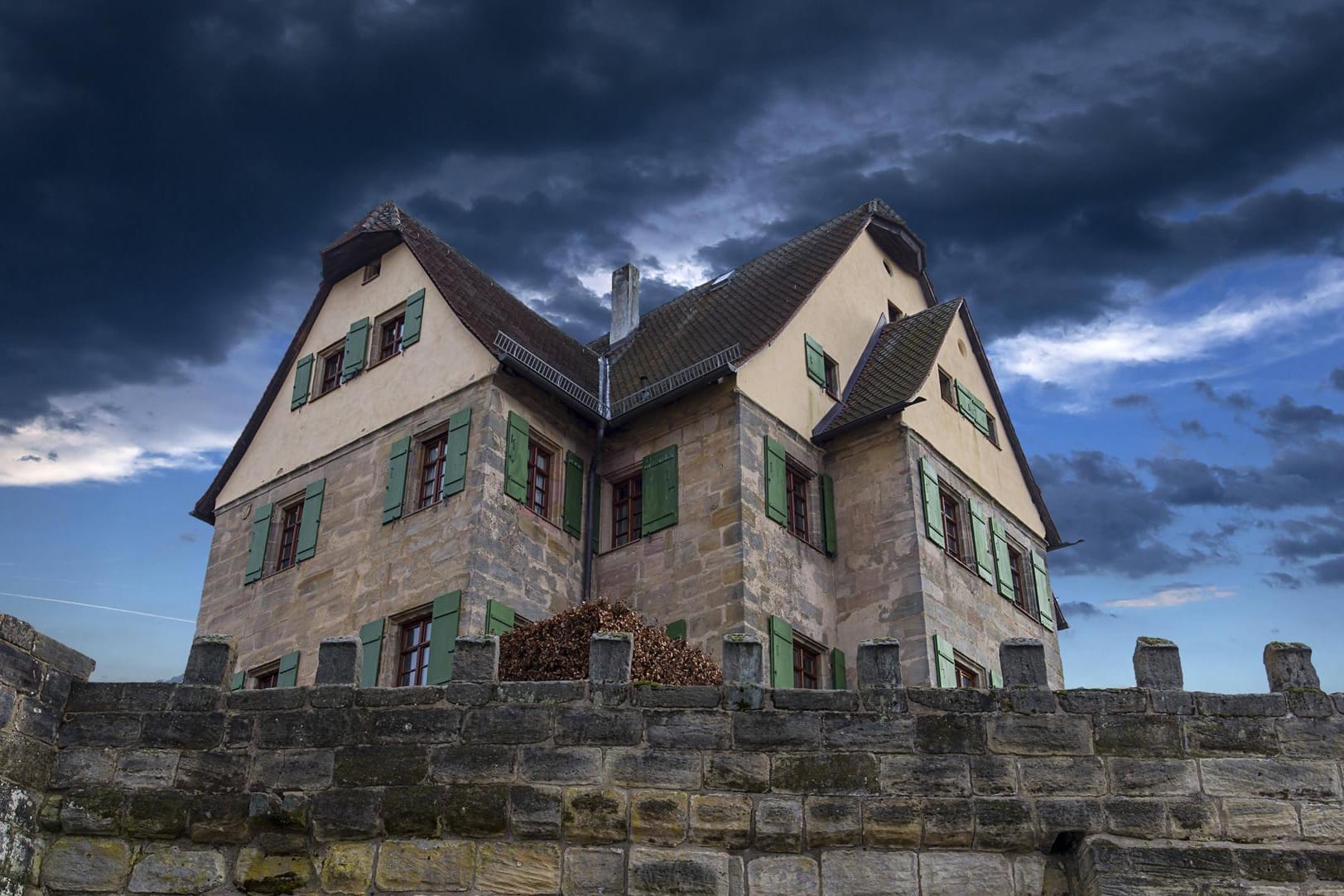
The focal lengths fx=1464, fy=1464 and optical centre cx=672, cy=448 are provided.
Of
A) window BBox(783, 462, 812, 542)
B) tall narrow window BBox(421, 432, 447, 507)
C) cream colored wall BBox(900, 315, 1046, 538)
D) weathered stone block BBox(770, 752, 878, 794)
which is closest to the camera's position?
weathered stone block BBox(770, 752, 878, 794)

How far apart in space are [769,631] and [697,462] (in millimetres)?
2964

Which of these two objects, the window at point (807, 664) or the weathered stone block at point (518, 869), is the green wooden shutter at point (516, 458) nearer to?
the window at point (807, 664)

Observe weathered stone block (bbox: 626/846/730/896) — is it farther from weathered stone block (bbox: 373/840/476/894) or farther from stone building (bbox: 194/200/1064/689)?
stone building (bbox: 194/200/1064/689)

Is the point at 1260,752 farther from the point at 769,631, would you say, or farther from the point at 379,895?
the point at 769,631

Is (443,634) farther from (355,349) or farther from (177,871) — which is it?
(177,871)

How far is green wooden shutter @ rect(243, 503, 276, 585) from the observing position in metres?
23.3

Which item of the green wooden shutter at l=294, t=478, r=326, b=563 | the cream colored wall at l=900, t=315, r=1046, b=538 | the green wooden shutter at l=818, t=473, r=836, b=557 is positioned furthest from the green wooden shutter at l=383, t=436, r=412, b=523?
the cream colored wall at l=900, t=315, r=1046, b=538

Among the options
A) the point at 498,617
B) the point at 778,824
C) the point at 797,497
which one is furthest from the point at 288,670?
the point at 778,824

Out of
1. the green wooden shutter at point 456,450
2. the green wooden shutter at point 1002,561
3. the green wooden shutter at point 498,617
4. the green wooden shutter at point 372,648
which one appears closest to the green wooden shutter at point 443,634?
the green wooden shutter at point 498,617

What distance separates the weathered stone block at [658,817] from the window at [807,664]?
30.2 feet

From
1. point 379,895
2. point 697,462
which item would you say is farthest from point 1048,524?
point 379,895

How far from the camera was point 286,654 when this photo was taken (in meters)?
21.8

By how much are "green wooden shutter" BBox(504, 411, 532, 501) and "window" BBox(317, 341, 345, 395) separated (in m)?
4.38

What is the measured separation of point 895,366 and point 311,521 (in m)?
9.70
